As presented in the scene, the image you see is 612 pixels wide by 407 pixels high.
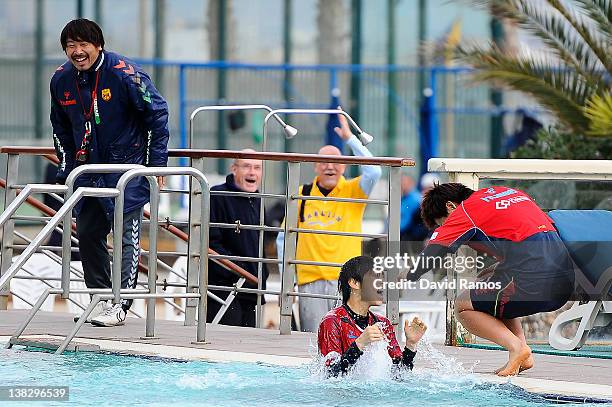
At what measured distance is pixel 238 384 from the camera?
7.68m

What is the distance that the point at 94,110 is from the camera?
9547 millimetres

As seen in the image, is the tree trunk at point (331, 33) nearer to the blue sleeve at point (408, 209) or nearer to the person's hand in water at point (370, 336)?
the blue sleeve at point (408, 209)

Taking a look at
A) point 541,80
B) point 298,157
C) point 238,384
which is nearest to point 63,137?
point 298,157

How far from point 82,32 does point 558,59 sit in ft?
27.0

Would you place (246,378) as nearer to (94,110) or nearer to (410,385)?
(410,385)

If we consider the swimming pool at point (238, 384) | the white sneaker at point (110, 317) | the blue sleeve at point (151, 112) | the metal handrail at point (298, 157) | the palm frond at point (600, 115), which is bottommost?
the swimming pool at point (238, 384)

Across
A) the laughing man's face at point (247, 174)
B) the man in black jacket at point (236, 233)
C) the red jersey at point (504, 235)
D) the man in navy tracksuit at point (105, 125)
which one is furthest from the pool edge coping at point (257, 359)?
the laughing man's face at point (247, 174)

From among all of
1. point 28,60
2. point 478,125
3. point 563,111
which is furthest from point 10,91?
point 563,111

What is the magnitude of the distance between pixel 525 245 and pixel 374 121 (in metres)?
19.1

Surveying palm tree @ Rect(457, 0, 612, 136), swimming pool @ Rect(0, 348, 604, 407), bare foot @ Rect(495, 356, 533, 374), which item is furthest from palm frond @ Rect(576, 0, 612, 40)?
bare foot @ Rect(495, 356, 533, 374)

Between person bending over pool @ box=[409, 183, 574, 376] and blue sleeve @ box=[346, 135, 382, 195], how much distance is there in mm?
2429

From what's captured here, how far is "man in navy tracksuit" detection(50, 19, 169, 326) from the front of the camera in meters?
9.48

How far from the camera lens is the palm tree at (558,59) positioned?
51.7 feet

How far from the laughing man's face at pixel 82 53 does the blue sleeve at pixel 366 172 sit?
7.60 feet
